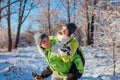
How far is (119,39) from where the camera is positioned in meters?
12.7

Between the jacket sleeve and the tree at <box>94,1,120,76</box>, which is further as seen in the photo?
the tree at <box>94,1,120,76</box>

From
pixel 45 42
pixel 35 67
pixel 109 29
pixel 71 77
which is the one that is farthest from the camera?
pixel 35 67

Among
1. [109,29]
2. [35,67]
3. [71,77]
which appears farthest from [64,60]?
[35,67]

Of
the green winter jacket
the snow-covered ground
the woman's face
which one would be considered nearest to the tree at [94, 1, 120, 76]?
the snow-covered ground

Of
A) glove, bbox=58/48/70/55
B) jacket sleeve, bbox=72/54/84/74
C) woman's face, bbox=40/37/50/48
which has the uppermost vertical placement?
woman's face, bbox=40/37/50/48

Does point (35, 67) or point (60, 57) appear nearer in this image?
point (60, 57)

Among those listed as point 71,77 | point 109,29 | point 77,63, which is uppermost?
point 77,63

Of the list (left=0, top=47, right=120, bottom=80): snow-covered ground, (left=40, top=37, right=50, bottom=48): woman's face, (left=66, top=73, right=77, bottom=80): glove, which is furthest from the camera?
(left=0, top=47, right=120, bottom=80): snow-covered ground

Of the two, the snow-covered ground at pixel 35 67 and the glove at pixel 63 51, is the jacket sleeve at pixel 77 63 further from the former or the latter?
the snow-covered ground at pixel 35 67

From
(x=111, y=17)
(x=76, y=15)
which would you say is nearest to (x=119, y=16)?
(x=111, y=17)

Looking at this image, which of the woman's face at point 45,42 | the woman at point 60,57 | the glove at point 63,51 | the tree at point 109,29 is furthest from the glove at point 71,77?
the tree at point 109,29

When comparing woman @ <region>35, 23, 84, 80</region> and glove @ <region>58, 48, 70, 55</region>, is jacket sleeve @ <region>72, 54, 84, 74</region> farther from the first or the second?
glove @ <region>58, 48, 70, 55</region>

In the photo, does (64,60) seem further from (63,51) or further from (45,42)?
(45,42)

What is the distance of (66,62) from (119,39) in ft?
26.5
